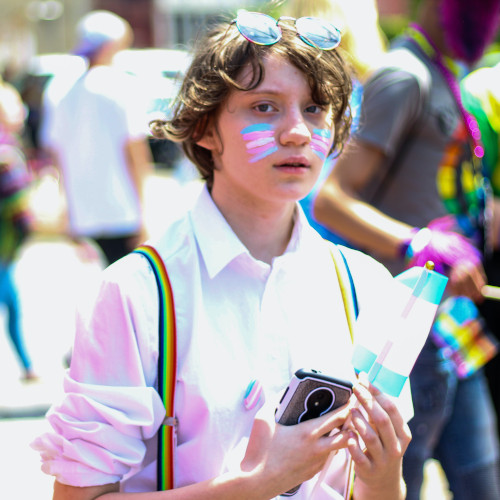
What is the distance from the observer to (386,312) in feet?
5.56

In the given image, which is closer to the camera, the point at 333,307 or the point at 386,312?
the point at 386,312

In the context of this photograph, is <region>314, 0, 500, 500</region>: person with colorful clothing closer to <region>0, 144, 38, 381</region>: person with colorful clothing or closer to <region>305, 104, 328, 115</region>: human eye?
<region>305, 104, 328, 115</region>: human eye

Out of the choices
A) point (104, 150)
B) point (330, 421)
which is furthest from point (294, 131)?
point (104, 150)

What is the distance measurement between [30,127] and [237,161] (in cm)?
1575

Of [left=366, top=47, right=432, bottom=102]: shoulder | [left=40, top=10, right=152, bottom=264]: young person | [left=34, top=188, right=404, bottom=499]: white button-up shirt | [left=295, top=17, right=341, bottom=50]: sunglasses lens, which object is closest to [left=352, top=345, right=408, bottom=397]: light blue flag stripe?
[left=34, top=188, right=404, bottom=499]: white button-up shirt

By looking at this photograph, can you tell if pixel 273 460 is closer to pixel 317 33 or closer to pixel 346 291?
pixel 346 291

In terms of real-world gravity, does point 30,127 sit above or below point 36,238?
below

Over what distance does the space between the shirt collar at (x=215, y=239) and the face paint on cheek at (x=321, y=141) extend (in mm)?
A: 202

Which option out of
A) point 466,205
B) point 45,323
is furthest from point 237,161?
point 45,323

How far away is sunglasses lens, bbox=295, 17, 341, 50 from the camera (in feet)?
6.10

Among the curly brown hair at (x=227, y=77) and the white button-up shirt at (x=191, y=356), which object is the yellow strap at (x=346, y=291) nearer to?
the white button-up shirt at (x=191, y=356)

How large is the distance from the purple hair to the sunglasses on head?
3.40 feet

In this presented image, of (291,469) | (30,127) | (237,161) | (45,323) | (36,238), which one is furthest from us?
(30,127)

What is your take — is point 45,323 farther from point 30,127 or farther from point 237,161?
point 30,127
